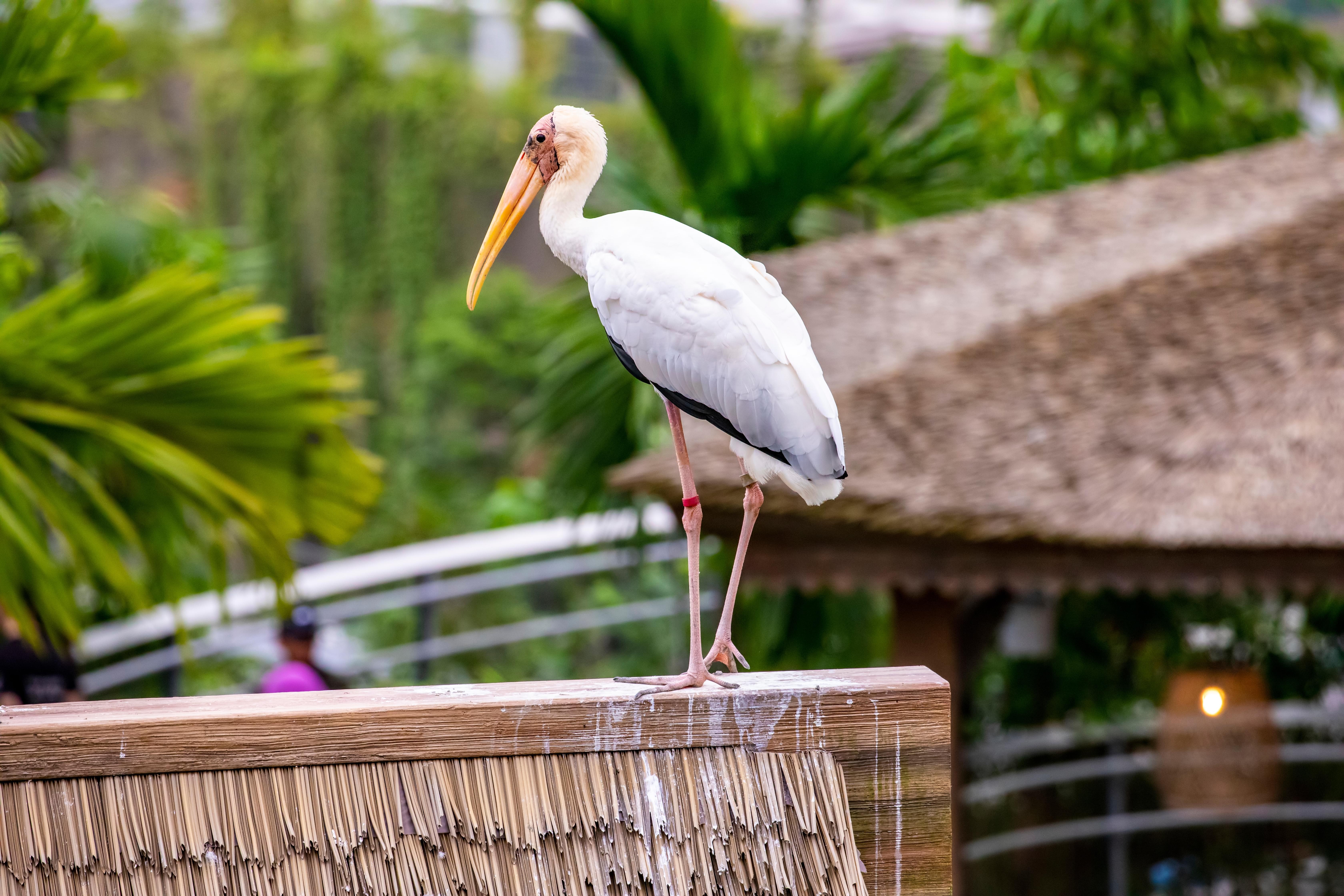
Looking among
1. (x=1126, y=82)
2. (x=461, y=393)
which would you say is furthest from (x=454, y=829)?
(x=461, y=393)

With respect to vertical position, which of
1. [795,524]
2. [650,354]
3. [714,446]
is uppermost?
[714,446]

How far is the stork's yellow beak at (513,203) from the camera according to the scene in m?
1.92

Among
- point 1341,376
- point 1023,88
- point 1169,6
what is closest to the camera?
point 1341,376

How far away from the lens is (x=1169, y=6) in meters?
6.45

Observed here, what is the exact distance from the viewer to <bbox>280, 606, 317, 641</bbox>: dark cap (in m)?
4.24

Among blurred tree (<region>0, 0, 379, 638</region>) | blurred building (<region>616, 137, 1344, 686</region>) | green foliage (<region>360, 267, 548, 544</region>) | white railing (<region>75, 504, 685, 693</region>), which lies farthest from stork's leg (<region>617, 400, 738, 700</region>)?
green foliage (<region>360, 267, 548, 544</region>)

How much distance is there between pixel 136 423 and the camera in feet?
11.0

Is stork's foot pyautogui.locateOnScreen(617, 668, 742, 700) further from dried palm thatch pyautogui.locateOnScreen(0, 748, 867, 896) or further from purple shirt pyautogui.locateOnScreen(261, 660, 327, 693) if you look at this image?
purple shirt pyautogui.locateOnScreen(261, 660, 327, 693)

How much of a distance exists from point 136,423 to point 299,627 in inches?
46.7

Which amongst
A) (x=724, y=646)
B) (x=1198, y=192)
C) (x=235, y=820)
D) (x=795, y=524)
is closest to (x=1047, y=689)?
(x=1198, y=192)

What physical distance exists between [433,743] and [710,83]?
3825mm

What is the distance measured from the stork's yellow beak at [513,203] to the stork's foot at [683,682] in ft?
2.09

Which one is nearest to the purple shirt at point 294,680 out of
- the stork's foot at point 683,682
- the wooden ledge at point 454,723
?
the wooden ledge at point 454,723

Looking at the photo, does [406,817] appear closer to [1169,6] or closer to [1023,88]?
[1169,6]
